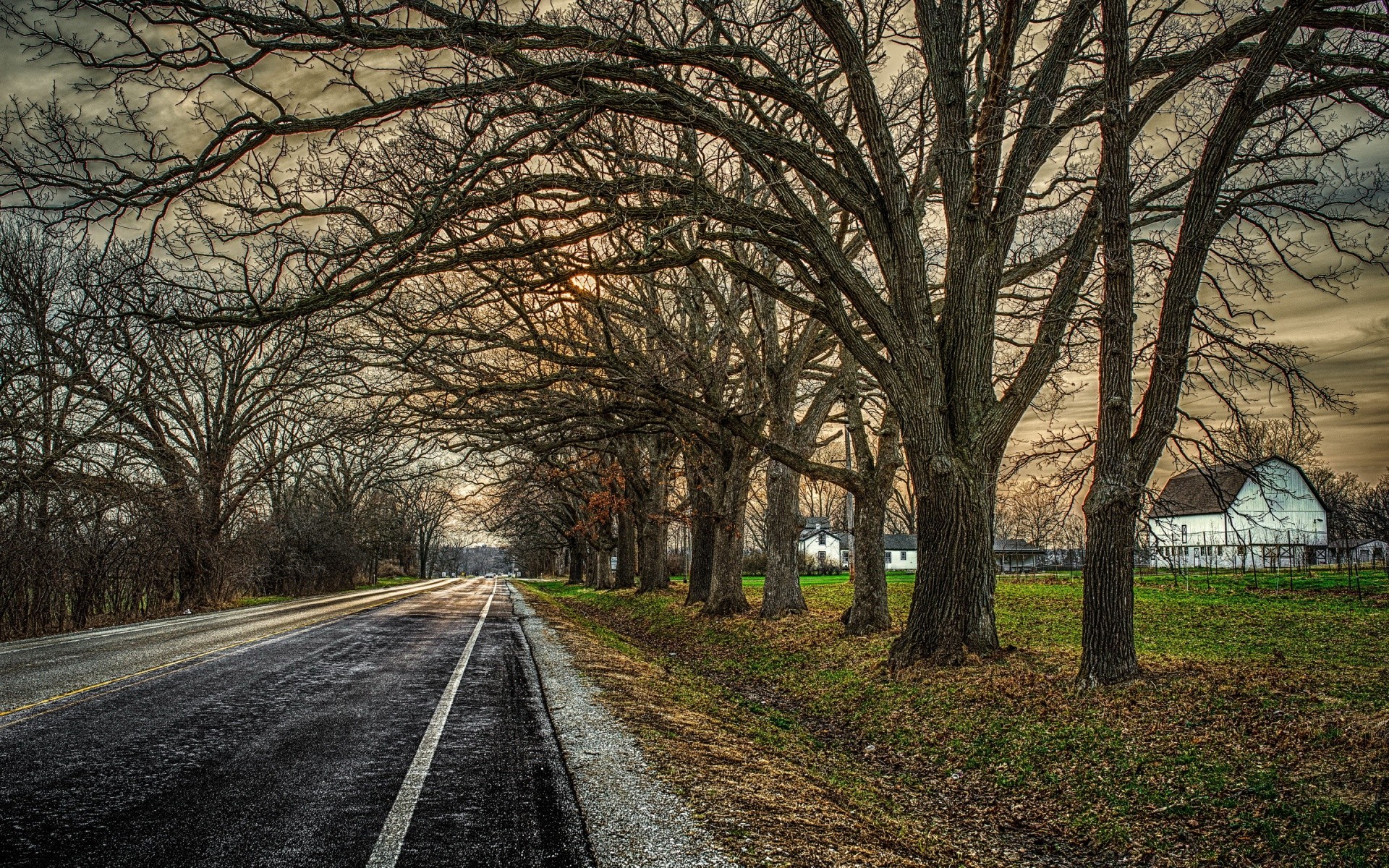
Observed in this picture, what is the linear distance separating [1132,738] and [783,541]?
12.5m

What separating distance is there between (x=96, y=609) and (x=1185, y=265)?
75.9 feet

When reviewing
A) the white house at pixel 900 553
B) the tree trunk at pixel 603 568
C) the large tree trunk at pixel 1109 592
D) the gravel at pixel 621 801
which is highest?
the large tree trunk at pixel 1109 592

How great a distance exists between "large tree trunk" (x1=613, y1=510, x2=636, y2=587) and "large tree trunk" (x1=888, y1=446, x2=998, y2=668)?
84.3 feet

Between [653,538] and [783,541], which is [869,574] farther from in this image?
[653,538]

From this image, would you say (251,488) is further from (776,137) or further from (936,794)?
(936,794)

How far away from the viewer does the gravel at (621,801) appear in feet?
13.7

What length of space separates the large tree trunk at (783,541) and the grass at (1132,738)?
510 centimetres

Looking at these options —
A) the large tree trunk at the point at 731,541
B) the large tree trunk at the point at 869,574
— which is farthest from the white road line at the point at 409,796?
the large tree trunk at the point at 731,541

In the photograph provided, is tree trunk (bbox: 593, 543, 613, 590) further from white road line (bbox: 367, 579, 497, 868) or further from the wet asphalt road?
white road line (bbox: 367, 579, 497, 868)

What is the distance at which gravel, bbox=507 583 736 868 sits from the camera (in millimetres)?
4180

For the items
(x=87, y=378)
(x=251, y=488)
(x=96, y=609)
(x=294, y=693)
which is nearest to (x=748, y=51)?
(x=294, y=693)

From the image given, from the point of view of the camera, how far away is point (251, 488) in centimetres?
2872

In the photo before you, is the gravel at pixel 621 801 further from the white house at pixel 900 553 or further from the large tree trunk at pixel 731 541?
the white house at pixel 900 553

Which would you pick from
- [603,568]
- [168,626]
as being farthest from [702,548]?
[603,568]
